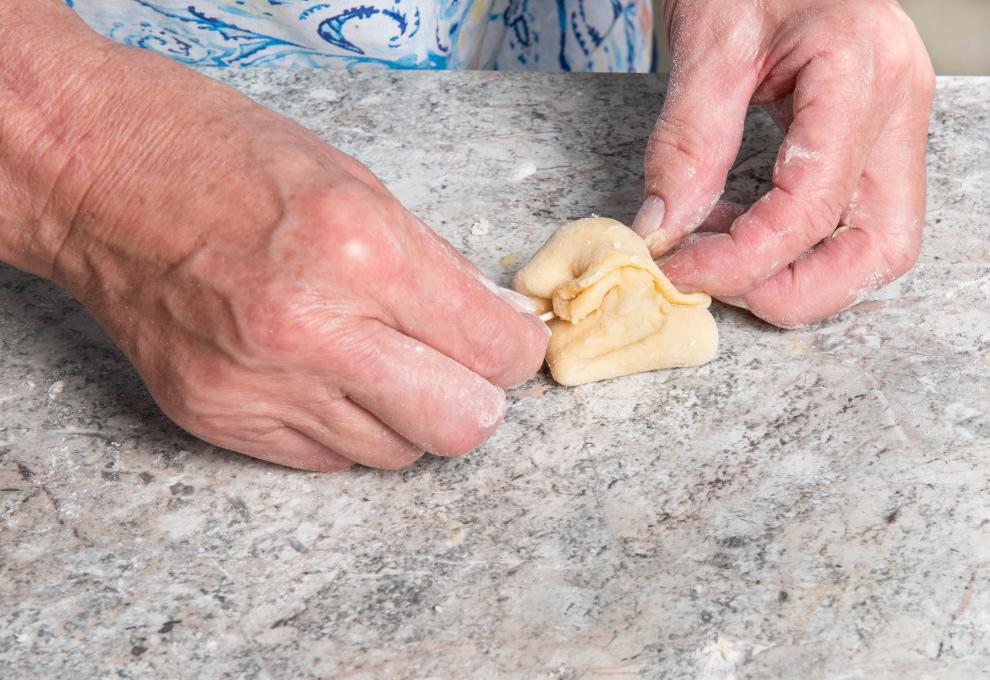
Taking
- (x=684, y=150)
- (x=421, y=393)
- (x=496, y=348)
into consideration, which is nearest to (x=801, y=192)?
(x=684, y=150)

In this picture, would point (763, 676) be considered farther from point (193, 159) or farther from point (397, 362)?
point (193, 159)

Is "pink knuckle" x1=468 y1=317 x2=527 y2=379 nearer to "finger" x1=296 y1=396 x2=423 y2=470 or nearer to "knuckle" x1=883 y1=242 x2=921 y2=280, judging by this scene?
"finger" x1=296 y1=396 x2=423 y2=470

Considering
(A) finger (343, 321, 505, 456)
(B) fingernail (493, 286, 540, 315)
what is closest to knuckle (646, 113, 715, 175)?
(B) fingernail (493, 286, 540, 315)

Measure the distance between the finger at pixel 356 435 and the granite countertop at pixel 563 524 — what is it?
0.05 metres

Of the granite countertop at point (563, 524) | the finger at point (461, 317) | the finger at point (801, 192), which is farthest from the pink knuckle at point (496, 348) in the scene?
the finger at point (801, 192)

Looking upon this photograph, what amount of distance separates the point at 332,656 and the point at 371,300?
34cm

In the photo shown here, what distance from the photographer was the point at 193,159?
1.07 meters

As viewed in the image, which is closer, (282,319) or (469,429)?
(282,319)

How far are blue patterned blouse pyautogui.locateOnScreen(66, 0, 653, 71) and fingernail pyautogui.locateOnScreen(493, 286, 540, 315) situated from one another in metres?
0.61

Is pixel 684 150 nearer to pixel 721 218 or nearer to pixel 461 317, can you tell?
pixel 721 218

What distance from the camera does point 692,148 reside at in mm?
1356

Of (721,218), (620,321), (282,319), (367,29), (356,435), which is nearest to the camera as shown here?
(282,319)

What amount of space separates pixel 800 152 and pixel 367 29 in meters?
0.75

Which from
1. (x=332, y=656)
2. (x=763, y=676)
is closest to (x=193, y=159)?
(x=332, y=656)
